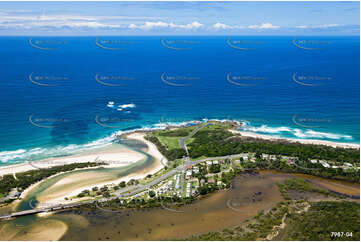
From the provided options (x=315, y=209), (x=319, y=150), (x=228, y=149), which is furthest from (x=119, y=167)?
(x=319, y=150)

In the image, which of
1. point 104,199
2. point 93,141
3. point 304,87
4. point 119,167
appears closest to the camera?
point 104,199

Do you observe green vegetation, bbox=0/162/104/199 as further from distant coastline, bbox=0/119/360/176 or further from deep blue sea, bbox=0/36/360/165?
deep blue sea, bbox=0/36/360/165

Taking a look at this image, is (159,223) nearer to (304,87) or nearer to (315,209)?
(315,209)

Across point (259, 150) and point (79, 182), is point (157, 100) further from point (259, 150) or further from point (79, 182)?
point (79, 182)

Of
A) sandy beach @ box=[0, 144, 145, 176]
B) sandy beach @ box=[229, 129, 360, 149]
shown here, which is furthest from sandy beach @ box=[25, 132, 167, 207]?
sandy beach @ box=[229, 129, 360, 149]

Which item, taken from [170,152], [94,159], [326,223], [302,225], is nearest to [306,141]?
[170,152]

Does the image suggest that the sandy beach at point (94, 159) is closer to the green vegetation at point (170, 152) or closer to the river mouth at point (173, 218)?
the green vegetation at point (170, 152)
